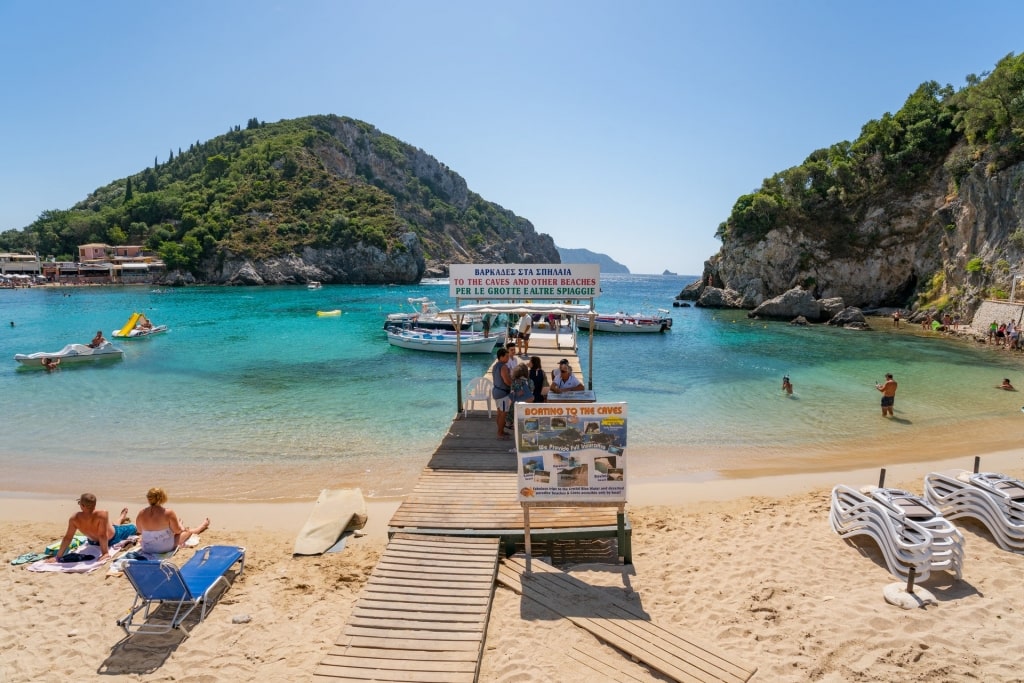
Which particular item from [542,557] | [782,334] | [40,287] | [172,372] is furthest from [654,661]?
[40,287]

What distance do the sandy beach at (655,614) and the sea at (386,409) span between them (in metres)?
3.97

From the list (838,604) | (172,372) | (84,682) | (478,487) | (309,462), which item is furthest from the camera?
(172,372)

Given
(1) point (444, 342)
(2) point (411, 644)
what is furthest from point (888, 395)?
(1) point (444, 342)

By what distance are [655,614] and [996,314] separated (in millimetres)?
43756

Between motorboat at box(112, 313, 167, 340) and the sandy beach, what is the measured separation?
114ft

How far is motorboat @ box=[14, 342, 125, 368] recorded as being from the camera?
27516 millimetres

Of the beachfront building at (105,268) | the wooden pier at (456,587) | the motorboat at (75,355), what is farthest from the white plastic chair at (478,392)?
the beachfront building at (105,268)

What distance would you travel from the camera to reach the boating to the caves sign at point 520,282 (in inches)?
516

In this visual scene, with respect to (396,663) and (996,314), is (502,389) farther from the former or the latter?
(996,314)

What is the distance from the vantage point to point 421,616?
593 cm

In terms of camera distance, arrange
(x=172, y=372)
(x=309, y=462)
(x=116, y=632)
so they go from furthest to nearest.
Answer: (x=172, y=372) → (x=309, y=462) → (x=116, y=632)

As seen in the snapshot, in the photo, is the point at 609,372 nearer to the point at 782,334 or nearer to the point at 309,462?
the point at 309,462

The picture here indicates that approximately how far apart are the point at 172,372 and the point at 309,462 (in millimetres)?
17395

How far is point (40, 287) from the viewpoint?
98.5 metres
